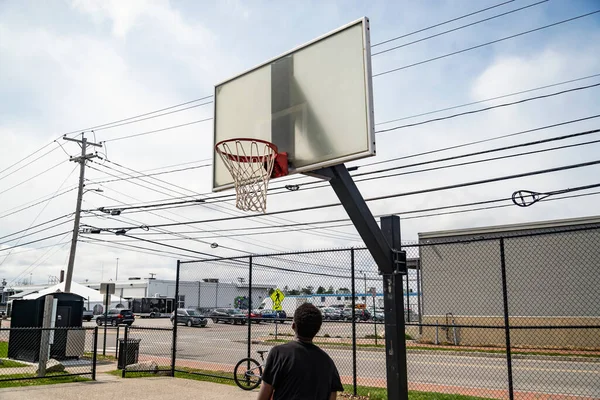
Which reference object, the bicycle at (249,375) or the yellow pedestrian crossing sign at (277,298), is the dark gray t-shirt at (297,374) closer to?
the bicycle at (249,375)

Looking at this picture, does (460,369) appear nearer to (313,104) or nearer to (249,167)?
(249,167)

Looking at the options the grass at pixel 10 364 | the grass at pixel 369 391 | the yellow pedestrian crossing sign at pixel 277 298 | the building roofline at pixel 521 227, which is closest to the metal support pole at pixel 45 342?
the grass at pixel 369 391

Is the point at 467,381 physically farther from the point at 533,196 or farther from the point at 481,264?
the point at 481,264

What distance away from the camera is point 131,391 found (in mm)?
10305

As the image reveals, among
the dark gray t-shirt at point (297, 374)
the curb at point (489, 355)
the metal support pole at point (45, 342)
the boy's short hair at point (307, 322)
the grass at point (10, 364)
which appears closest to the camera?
the dark gray t-shirt at point (297, 374)

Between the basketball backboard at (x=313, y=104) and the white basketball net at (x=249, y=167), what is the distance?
0.22m

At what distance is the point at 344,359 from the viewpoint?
18.1 m

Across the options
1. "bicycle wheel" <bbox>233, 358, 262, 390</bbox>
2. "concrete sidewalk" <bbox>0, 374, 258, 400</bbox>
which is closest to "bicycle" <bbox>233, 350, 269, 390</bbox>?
"bicycle wheel" <bbox>233, 358, 262, 390</bbox>

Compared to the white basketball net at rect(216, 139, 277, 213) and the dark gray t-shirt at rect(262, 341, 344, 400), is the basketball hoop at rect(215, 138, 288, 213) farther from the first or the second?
the dark gray t-shirt at rect(262, 341, 344, 400)

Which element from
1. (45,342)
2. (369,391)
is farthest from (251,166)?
(45,342)

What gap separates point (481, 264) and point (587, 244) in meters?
4.11

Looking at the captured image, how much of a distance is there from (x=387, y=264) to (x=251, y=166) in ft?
7.78

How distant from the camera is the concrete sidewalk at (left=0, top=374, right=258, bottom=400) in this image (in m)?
9.71

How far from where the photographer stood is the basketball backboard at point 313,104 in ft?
21.2
